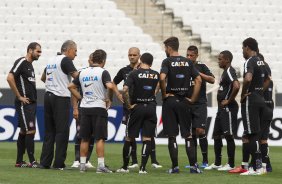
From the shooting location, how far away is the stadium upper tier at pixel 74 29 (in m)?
28.3

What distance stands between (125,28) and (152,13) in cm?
211

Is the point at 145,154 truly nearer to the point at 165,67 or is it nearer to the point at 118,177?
the point at 118,177

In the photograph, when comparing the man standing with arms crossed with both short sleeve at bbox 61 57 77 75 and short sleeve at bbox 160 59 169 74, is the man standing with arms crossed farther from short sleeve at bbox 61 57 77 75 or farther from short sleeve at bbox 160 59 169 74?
short sleeve at bbox 160 59 169 74

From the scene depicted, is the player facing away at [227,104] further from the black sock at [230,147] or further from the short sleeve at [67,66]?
the short sleeve at [67,66]

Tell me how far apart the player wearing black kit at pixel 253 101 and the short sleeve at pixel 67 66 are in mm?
2806

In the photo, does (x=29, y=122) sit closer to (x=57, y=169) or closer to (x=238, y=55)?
(x=57, y=169)

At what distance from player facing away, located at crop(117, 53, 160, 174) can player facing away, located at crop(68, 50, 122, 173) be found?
1.20ft

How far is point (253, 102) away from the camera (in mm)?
13930

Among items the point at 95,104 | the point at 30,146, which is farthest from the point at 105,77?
the point at 30,146

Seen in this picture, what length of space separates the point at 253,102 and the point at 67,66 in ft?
10.1

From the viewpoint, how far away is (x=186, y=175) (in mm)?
13656

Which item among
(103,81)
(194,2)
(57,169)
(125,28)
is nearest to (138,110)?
(103,81)

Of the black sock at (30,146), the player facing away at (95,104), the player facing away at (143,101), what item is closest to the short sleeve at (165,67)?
the player facing away at (143,101)

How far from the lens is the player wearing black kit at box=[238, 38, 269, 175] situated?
1384 centimetres
